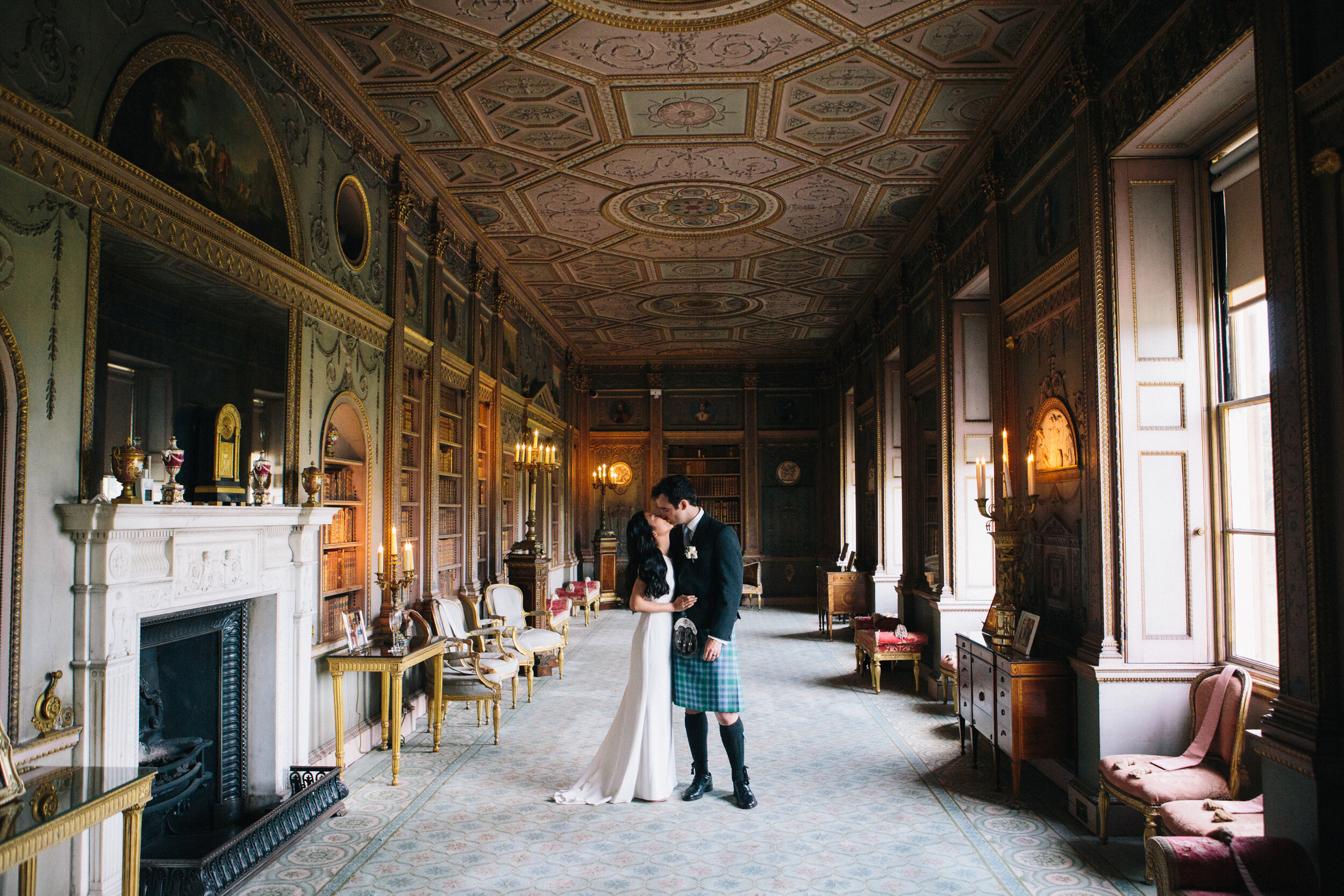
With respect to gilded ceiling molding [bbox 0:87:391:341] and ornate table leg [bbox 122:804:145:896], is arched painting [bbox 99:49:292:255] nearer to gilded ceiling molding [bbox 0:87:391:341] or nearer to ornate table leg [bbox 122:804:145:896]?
gilded ceiling molding [bbox 0:87:391:341]

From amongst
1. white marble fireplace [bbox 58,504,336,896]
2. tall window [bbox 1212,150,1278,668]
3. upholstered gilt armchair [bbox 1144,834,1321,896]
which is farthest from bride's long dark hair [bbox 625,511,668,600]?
tall window [bbox 1212,150,1278,668]

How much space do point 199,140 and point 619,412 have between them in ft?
42.4

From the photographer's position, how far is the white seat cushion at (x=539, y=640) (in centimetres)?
820

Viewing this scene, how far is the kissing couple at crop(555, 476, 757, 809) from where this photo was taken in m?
4.86

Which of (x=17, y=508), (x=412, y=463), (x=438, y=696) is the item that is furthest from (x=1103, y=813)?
(x=412, y=463)

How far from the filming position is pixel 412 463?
7.49 metres

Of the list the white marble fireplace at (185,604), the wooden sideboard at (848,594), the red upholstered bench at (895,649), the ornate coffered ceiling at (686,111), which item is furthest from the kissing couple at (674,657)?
the wooden sideboard at (848,594)

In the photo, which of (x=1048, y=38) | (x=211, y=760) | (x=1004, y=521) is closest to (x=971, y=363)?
(x=1004, y=521)

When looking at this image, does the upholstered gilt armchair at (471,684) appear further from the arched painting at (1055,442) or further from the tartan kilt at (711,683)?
the arched painting at (1055,442)

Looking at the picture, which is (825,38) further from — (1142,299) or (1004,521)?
(1004,521)

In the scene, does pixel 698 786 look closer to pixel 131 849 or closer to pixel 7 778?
pixel 131 849

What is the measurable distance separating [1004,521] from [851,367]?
27.4ft

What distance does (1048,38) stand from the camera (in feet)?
17.1

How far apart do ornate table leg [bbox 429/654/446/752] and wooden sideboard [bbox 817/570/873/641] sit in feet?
21.6
